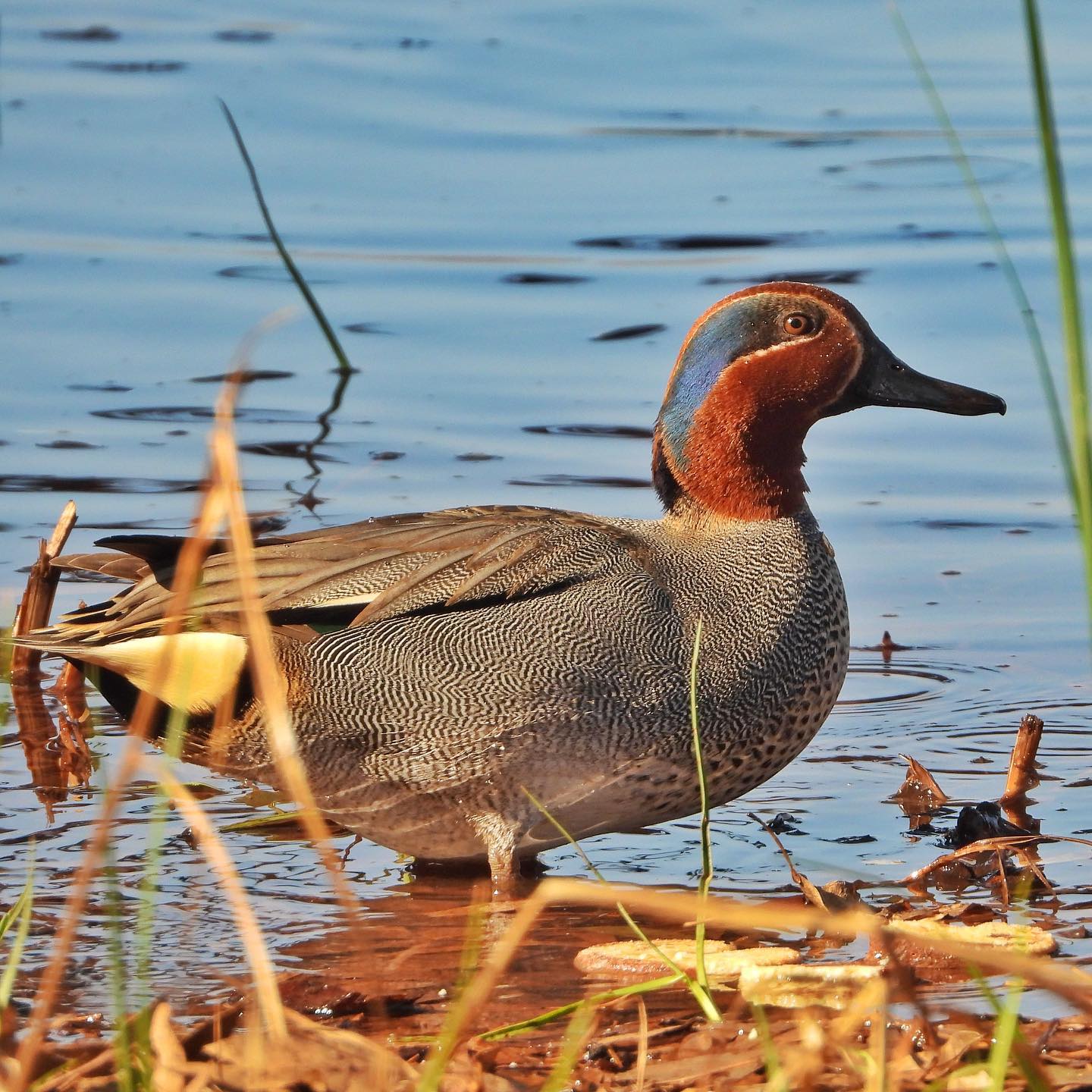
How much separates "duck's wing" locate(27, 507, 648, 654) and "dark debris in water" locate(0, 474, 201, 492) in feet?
9.06

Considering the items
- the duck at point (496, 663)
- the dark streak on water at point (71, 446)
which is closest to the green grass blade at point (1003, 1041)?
the duck at point (496, 663)

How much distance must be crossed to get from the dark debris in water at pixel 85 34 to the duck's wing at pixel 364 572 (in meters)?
10.6

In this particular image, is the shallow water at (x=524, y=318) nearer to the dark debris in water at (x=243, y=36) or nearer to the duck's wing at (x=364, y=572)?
the dark debris in water at (x=243, y=36)

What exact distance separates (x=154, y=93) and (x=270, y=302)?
13.8ft

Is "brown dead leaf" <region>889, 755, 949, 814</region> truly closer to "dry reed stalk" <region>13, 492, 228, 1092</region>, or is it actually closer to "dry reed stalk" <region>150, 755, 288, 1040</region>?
"dry reed stalk" <region>150, 755, 288, 1040</region>

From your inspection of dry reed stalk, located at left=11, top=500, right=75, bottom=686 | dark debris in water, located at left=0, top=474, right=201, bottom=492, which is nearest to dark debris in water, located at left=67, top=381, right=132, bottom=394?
dark debris in water, located at left=0, top=474, right=201, bottom=492

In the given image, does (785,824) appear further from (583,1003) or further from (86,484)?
(86,484)

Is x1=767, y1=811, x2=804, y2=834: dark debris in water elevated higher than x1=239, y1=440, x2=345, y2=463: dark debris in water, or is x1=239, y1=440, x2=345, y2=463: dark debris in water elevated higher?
x1=239, y1=440, x2=345, y2=463: dark debris in water

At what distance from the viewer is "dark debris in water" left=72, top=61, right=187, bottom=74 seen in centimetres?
1372

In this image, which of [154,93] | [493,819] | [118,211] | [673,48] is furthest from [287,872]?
[673,48]

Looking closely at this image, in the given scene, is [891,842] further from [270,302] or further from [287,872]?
[270,302]

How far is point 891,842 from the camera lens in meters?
4.89

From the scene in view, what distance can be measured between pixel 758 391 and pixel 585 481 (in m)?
2.72

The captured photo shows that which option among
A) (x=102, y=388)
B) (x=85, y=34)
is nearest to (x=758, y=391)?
(x=102, y=388)
